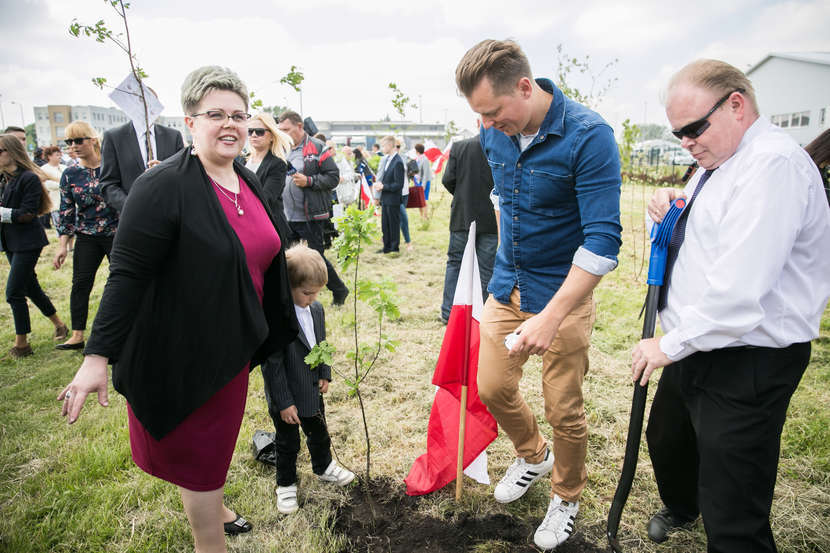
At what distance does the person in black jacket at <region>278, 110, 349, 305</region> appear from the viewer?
5.75 m

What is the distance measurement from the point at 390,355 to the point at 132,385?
3.34 m

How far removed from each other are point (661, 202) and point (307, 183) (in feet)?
14.7

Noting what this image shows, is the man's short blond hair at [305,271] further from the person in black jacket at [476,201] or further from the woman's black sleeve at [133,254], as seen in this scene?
the person in black jacket at [476,201]

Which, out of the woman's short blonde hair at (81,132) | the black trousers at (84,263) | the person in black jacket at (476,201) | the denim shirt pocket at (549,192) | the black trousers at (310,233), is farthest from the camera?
the black trousers at (310,233)

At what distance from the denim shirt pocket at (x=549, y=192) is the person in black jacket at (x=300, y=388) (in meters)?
1.12

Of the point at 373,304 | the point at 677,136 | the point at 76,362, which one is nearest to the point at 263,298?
the point at 373,304

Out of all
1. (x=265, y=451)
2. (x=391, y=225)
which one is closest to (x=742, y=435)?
(x=265, y=451)

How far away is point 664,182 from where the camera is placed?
19484mm

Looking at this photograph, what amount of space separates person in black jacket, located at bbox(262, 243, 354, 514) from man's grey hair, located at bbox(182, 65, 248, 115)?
949 mm

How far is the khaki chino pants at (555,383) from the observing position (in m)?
2.22

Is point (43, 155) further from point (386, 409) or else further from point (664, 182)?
point (664, 182)

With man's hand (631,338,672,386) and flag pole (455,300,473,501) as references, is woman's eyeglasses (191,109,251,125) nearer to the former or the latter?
flag pole (455,300,473,501)

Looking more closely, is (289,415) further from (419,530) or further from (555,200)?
(555,200)

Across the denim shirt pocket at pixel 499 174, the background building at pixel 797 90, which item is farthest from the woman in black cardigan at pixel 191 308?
the background building at pixel 797 90
